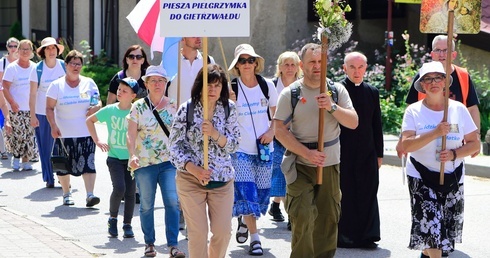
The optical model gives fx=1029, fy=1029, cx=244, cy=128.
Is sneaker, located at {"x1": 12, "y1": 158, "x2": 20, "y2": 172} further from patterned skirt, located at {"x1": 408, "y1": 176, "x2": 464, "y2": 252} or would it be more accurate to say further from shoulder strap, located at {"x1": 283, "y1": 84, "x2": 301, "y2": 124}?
patterned skirt, located at {"x1": 408, "y1": 176, "x2": 464, "y2": 252}

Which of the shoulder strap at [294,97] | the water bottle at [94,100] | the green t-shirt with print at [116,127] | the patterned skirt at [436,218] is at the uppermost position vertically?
the shoulder strap at [294,97]

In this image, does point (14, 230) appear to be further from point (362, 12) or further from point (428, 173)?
point (362, 12)

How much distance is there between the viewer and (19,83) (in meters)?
14.8

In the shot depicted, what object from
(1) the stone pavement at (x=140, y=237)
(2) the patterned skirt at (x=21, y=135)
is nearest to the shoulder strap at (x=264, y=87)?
(1) the stone pavement at (x=140, y=237)

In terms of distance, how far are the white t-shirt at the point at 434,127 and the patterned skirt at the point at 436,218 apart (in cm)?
18

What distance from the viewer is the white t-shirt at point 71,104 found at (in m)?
11.8

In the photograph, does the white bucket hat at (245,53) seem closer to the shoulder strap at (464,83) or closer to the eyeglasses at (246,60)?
the eyeglasses at (246,60)

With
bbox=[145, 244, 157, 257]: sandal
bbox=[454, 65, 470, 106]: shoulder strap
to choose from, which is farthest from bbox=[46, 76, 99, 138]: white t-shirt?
bbox=[454, 65, 470, 106]: shoulder strap

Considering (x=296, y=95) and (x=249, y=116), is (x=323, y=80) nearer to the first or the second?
(x=296, y=95)

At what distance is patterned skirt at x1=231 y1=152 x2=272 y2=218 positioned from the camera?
30.3 feet

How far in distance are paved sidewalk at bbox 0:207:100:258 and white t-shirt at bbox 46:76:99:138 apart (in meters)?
1.39

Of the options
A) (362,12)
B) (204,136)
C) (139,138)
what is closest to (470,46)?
(362,12)

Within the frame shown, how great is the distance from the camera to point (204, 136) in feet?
24.7

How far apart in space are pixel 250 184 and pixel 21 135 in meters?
6.53
